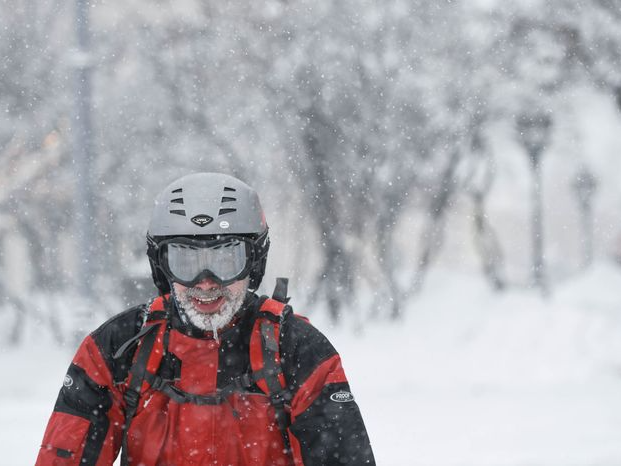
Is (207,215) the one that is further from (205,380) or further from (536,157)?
(536,157)

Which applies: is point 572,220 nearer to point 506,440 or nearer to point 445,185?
point 445,185

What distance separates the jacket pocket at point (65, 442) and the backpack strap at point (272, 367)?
0.55 metres

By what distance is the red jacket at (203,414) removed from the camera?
2883 millimetres

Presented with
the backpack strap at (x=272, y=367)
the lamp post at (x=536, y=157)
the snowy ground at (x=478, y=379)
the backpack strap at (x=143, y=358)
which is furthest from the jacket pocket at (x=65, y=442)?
the lamp post at (x=536, y=157)

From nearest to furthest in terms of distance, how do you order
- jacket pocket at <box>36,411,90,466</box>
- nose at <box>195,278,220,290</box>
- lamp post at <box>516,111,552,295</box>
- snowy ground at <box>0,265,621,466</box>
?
jacket pocket at <box>36,411,90,466</box> < nose at <box>195,278,220,290</box> < snowy ground at <box>0,265,621,466</box> < lamp post at <box>516,111,552,295</box>

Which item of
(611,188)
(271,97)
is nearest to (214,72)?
(271,97)

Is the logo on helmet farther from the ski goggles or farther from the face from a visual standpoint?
the face

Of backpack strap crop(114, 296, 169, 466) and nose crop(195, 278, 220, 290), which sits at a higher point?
nose crop(195, 278, 220, 290)

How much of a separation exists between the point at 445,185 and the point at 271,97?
3.24 m

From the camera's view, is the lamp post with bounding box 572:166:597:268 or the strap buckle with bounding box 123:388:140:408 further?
the lamp post with bounding box 572:166:597:268

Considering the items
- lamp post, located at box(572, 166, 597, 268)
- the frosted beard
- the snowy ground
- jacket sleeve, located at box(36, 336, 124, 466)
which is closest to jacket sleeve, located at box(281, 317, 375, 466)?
the frosted beard

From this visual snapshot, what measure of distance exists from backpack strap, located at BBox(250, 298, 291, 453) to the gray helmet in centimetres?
21

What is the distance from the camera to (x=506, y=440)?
768cm

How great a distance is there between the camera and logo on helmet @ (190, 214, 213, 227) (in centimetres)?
300
